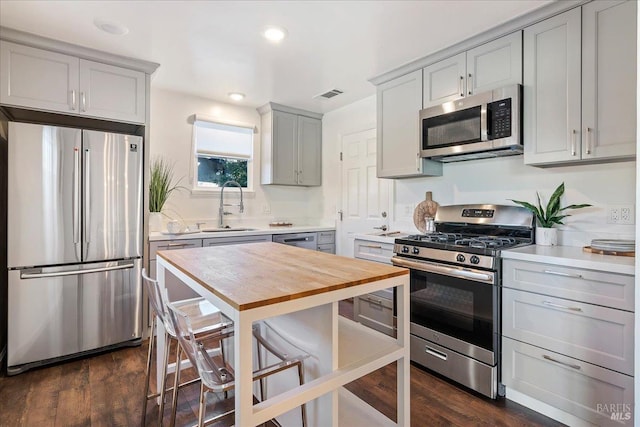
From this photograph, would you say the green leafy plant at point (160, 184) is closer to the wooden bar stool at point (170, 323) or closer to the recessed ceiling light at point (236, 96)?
the recessed ceiling light at point (236, 96)

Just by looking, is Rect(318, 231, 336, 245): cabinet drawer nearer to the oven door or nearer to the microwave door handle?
the oven door

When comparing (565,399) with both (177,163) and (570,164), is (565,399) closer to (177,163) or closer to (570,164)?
(570,164)

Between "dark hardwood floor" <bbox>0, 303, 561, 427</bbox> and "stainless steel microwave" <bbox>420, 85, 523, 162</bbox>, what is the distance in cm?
169

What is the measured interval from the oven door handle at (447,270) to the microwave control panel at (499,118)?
3.23 feet

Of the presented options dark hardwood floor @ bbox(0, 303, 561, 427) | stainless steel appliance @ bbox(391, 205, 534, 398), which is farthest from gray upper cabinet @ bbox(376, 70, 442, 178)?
dark hardwood floor @ bbox(0, 303, 561, 427)

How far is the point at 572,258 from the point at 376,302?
1.54 meters

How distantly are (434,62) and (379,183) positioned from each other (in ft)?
4.60

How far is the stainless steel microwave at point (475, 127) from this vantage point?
2.24m

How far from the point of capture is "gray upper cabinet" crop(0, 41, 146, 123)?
93.1 inches

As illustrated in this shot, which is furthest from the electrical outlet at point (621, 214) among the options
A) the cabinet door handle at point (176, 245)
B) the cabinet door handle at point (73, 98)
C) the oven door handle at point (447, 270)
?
the cabinet door handle at point (73, 98)

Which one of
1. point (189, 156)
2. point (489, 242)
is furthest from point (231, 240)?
point (489, 242)

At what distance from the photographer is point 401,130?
301 centimetres

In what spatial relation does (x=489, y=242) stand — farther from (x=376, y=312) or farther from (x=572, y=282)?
(x=376, y=312)

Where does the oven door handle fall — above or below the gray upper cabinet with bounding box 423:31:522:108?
below
